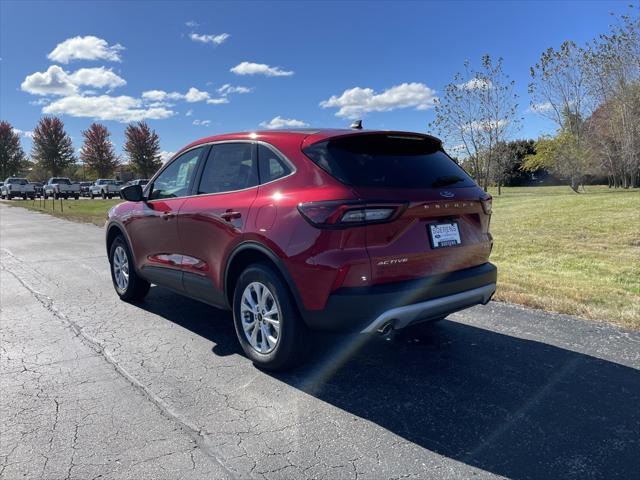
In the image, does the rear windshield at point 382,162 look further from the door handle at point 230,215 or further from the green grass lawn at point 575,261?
the green grass lawn at point 575,261

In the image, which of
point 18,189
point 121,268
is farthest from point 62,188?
point 121,268

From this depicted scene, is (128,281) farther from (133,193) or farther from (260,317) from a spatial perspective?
(260,317)

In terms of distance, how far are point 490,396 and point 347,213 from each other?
160 centimetres

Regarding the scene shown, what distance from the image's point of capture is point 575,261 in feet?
27.7

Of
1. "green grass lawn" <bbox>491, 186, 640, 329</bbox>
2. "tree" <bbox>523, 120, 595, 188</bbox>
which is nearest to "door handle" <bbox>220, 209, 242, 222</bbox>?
"green grass lawn" <bbox>491, 186, 640, 329</bbox>

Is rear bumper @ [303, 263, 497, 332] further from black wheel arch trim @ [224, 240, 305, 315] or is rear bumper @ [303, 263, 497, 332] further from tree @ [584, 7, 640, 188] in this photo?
tree @ [584, 7, 640, 188]

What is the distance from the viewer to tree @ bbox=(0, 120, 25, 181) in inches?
3110

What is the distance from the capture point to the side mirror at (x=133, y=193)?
542cm

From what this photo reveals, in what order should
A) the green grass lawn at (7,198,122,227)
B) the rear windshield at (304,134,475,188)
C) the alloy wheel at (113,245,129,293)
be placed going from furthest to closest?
the green grass lawn at (7,198,122,227), the alloy wheel at (113,245,129,293), the rear windshield at (304,134,475,188)

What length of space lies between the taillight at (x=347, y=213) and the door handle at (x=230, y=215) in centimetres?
87

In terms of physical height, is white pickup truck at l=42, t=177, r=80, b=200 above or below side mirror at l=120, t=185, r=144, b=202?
above

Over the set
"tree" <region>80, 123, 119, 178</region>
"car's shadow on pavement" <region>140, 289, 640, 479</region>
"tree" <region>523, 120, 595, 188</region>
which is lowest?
"car's shadow on pavement" <region>140, 289, 640, 479</region>

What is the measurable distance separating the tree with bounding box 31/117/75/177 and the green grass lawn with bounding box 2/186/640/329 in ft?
232

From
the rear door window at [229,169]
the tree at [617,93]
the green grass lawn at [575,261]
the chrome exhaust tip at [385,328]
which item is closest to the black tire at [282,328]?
the chrome exhaust tip at [385,328]
